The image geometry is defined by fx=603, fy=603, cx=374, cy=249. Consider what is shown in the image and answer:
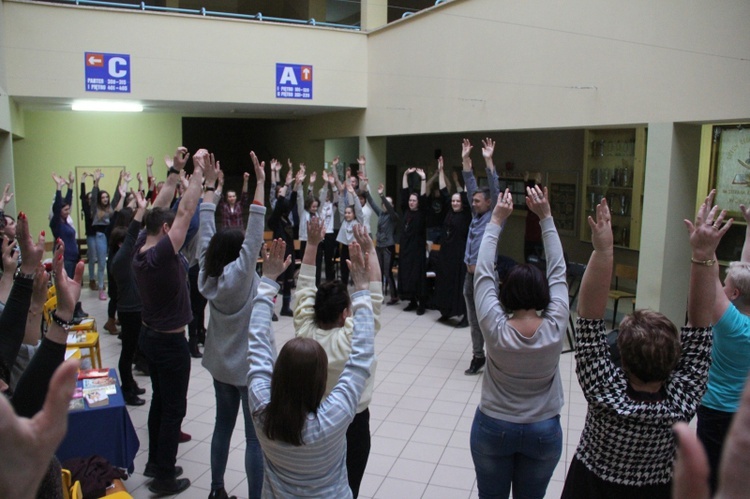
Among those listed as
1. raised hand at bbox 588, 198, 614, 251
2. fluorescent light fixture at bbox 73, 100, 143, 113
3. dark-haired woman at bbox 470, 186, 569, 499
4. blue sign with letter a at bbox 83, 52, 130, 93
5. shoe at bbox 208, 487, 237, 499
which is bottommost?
shoe at bbox 208, 487, 237, 499

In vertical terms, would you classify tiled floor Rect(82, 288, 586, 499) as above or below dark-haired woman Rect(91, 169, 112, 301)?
below

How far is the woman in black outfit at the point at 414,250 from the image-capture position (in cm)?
838

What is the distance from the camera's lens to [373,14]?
1136cm

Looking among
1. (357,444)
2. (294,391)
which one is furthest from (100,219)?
(294,391)

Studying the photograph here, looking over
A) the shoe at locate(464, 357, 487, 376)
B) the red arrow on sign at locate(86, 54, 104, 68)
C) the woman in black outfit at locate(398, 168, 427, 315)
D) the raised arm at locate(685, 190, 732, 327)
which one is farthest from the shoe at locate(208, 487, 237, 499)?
the red arrow on sign at locate(86, 54, 104, 68)

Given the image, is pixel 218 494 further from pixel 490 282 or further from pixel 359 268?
pixel 490 282

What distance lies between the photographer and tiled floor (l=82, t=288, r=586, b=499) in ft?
12.6

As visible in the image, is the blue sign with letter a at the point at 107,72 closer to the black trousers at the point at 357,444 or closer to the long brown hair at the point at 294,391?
the black trousers at the point at 357,444

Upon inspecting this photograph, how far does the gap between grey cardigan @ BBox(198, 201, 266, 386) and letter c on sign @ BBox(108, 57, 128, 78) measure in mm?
7580

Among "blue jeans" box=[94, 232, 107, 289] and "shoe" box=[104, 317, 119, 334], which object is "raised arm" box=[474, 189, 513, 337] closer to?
"shoe" box=[104, 317, 119, 334]

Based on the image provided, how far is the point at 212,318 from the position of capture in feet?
11.1

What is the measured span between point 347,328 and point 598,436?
108 centimetres

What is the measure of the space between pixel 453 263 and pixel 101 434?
5094mm

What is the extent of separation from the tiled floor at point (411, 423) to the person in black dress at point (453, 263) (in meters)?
0.55
